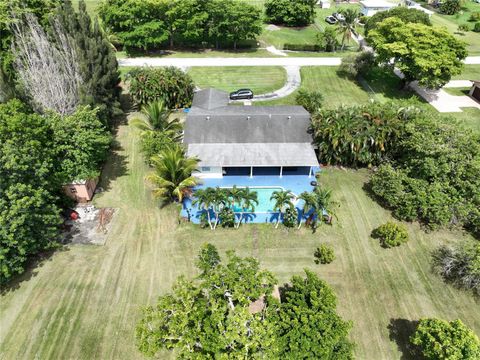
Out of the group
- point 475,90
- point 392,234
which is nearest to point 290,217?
point 392,234

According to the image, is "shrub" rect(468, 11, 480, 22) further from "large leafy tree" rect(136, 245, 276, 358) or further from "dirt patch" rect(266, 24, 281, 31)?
"large leafy tree" rect(136, 245, 276, 358)

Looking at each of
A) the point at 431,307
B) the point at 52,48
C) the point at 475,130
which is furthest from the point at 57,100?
the point at 475,130

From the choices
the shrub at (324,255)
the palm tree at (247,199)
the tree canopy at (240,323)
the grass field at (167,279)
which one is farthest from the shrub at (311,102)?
the tree canopy at (240,323)

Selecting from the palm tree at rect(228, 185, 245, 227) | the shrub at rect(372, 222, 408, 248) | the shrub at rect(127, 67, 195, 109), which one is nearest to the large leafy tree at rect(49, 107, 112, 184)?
the palm tree at rect(228, 185, 245, 227)

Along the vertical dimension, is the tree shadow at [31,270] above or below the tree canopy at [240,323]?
below

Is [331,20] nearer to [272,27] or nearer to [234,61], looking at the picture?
[272,27]

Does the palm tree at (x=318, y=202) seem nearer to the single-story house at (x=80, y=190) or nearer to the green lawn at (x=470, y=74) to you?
the single-story house at (x=80, y=190)

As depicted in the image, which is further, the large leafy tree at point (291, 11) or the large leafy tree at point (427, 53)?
the large leafy tree at point (291, 11)
